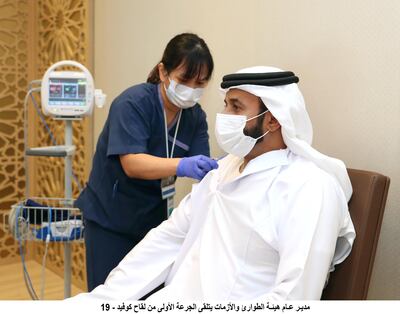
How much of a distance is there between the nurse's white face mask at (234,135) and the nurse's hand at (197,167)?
148 mm

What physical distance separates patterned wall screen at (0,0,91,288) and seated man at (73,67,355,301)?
7.34 feet

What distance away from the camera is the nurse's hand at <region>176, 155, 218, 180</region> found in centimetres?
158

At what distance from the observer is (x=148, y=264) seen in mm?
1576

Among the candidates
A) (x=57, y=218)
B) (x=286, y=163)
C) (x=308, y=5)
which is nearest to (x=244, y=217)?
(x=286, y=163)

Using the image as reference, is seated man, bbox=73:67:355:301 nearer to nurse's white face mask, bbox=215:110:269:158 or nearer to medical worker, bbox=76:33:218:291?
nurse's white face mask, bbox=215:110:269:158

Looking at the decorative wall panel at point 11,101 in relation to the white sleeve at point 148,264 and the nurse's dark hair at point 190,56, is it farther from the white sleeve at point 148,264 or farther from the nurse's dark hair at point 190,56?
the white sleeve at point 148,264

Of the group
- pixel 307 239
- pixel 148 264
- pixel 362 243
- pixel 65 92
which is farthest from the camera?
pixel 65 92

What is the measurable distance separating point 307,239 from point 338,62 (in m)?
0.79

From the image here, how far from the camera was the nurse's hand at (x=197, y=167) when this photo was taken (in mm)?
1578

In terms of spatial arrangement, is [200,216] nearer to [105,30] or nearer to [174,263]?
[174,263]

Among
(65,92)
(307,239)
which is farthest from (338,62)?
(65,92)

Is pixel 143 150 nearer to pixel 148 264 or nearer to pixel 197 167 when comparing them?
pixel 197 167

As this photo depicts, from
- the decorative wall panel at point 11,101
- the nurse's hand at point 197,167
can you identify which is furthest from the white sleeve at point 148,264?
the decorative wall panel at point 11,101

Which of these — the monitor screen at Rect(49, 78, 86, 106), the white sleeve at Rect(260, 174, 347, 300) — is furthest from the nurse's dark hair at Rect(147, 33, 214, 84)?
the white sleeve at Rect(260, 174, 347, 300)
